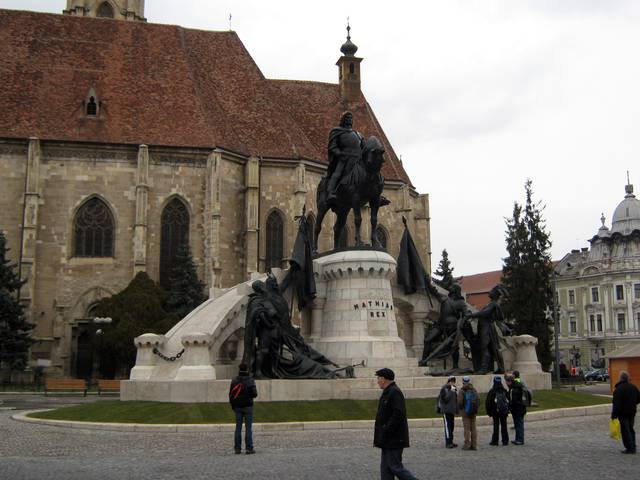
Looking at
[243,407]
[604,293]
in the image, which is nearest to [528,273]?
[604,293]

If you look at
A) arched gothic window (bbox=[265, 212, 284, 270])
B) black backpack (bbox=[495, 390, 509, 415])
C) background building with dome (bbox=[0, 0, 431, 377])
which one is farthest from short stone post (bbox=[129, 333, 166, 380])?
arched gothic window (bbox=[265, 212, 284, 270])

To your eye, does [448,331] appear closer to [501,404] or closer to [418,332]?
[418,332]

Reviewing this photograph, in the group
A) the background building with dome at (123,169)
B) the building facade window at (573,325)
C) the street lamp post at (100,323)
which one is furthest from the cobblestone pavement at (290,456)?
the building facade window at (573,325)

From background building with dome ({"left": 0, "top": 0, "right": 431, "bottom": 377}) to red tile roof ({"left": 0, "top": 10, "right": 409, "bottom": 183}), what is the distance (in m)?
0.08

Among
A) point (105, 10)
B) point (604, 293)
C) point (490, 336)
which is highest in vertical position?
point (105, 10)

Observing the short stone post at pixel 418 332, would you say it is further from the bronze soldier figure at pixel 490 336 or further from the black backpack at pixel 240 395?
the black backpack at pixel 240 395

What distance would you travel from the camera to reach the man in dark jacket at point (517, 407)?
1264 centimetres

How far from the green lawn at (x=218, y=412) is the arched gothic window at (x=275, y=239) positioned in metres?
24.4

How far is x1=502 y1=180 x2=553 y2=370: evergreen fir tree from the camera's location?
42438 millimetres

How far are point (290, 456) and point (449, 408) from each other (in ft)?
9.53

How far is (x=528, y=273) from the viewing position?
43219mm

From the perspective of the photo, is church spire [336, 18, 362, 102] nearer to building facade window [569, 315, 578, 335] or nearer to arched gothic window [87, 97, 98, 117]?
arched gothic window [87, 97, 98, 117]

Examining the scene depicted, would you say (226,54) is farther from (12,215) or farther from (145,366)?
(145,366)

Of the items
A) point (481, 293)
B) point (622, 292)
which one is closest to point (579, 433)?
point (622, 292)
